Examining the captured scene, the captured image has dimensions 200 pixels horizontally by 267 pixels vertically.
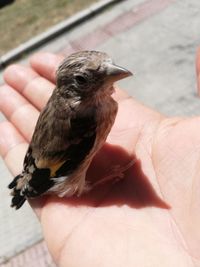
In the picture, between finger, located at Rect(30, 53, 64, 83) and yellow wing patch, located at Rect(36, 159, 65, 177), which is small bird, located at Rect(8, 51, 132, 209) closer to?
yellow wing patch, located at Rect(36, 159, 65, 177)

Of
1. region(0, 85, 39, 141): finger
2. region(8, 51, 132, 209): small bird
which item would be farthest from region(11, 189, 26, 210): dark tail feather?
region(0, 85, 39, 141): finger

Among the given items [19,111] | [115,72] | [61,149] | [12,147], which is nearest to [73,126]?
[61,149]

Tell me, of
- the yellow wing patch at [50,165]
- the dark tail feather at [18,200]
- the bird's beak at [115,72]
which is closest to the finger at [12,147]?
the dark tail feather at [18,200]

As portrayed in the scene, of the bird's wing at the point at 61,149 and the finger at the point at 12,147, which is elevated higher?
the bird's wing at the point at 61,149

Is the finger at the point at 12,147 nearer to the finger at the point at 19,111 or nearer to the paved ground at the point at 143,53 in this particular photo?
the finger at the point at 19,111

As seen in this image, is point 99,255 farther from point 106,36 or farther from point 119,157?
point 106,36

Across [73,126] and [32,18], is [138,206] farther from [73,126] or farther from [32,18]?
[32,18]

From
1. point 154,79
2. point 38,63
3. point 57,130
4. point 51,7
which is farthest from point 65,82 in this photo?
point 51,7
